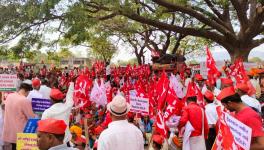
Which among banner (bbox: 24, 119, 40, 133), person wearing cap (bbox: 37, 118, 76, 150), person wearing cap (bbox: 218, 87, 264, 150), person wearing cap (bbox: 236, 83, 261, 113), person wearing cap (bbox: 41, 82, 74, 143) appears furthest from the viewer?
person wearing cap (bbox: 236, 83, 261, 113)

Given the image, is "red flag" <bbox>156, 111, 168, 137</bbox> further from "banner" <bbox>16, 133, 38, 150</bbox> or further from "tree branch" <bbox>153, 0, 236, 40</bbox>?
"tree branch" <bbox>153, 0, 236, 40</bbox>

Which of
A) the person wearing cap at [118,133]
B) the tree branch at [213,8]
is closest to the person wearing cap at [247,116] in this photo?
the person wearing cap at [118,133]

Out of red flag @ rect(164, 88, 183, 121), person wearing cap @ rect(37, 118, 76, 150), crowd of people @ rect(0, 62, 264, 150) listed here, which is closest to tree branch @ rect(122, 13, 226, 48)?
crowd of people @ rect(0, 62, 264, 150)

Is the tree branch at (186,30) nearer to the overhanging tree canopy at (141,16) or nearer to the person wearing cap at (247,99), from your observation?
the overhanging tree canopy at (141,16)

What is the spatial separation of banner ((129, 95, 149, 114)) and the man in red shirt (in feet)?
3.48

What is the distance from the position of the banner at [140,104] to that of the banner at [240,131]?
3.34 metres

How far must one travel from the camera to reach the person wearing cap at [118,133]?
416 cm

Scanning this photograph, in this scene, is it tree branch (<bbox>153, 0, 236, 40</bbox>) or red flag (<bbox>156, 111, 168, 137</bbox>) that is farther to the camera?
tree branch (<bbox>153, 0, 236, 40</bbox>)

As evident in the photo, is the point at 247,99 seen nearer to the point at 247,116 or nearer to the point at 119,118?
the point at 247,116

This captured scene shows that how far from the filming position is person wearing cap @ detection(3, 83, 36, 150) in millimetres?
6859

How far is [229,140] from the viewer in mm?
4488

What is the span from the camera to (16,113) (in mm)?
6883

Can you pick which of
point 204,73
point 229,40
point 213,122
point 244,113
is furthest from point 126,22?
point 244,113

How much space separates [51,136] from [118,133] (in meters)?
0.95
